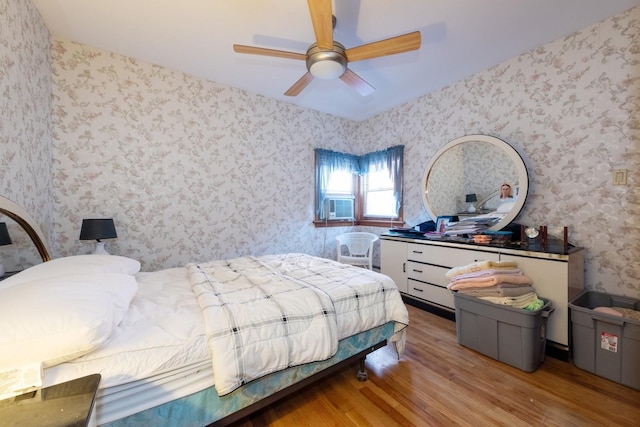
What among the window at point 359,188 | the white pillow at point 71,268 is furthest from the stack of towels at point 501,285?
the white pillow at point 71,268

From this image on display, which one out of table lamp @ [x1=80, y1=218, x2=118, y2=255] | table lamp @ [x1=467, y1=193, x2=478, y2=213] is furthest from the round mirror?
table lamp @ [x1=80, y1=218, x2=118, y2=255]

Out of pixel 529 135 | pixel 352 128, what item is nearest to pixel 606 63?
pixel 529 135

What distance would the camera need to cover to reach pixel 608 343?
1.67 meters

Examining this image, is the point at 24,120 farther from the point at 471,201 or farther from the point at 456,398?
the point at 471,201

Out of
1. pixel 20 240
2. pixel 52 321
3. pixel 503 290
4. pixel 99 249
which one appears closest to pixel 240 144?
pixel 99 249

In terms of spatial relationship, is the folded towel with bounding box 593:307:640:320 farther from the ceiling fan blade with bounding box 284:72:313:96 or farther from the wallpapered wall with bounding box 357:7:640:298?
the ceiling fan blade with bounding box 284:72:313:96

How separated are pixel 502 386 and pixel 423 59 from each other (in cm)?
270

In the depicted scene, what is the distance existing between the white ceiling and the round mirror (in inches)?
32.3

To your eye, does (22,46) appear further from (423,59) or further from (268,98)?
(423,59)

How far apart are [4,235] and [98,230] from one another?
2.04 feet

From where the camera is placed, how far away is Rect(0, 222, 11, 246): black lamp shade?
1.51 m

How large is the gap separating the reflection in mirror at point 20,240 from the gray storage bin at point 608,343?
3.67m

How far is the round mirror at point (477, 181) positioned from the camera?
246 cm

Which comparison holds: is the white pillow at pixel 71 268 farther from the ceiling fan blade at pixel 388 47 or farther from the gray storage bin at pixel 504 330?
the gray storage bin at pixel 504 330
